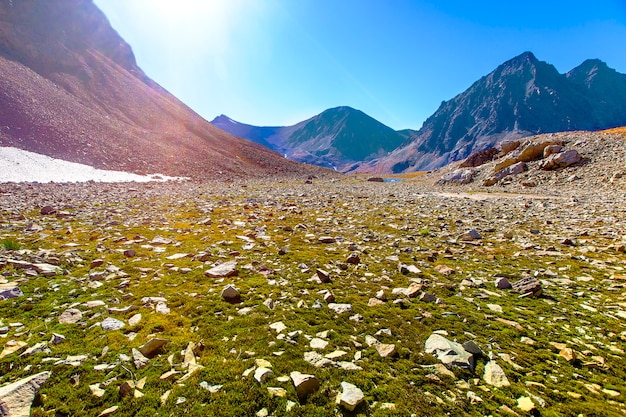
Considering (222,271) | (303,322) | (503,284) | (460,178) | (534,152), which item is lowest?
(222,271)

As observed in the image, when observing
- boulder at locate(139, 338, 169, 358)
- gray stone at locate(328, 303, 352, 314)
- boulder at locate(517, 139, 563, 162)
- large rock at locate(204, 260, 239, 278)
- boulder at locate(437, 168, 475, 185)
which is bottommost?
boulder at locate(139, 338, 169, 358)

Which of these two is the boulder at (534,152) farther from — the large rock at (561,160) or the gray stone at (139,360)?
the gray stone at (139,360)

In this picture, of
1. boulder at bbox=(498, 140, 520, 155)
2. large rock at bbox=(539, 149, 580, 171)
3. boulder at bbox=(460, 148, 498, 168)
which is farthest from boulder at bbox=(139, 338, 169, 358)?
boulder at bbox=(460, 148, 498, 168)

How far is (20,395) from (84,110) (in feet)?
268

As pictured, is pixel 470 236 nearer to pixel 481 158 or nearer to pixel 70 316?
pixel 70 316

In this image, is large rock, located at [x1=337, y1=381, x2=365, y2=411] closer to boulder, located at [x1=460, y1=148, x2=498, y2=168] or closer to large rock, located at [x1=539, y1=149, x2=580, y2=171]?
large rock, located at [x1=539, y1=149, x2=580, y2=171]

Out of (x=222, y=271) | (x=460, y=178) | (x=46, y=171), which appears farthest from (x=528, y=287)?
(x=460, y=178)

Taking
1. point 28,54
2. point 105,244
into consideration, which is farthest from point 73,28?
point 105,244

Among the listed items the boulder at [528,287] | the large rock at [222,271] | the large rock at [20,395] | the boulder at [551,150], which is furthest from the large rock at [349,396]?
the boulder at [551,150]

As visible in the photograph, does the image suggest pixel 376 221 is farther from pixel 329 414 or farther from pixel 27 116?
pixel 27 116

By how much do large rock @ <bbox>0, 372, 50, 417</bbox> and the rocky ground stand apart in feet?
0.06

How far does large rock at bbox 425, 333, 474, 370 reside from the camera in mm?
4582

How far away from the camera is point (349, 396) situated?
147 inches

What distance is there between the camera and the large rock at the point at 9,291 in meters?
5.86
